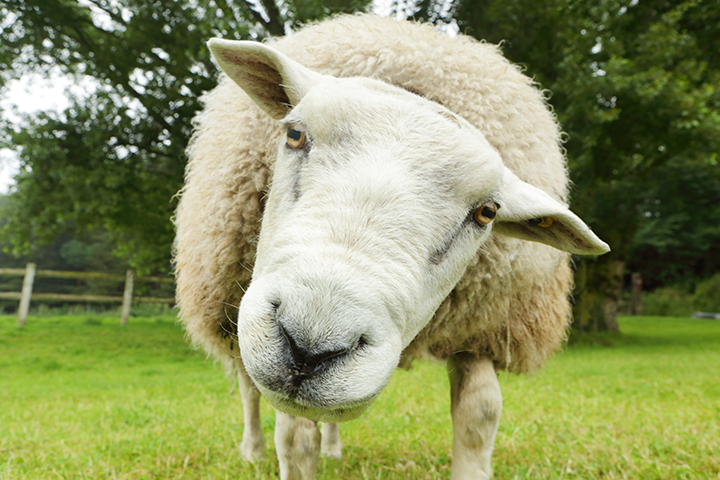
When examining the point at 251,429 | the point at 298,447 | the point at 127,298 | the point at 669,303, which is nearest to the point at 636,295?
the point at 669,303

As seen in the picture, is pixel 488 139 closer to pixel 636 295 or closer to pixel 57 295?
pixel 57 295

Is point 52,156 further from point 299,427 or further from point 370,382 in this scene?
point 370,382

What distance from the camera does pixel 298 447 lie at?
242 cm

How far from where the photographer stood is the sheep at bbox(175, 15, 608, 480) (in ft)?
4.67

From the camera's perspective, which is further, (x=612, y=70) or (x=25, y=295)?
(x=25, y=295)

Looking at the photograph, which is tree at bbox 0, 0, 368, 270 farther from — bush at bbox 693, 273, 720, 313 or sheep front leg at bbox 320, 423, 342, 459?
bush at bbox 693, 273, 720, 313

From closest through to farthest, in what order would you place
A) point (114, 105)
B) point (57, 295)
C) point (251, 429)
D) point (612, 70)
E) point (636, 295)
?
point (251, 429), point (612, 70), point (114, 105), point (57, 295), point (636, 295)

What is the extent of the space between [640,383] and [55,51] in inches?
509

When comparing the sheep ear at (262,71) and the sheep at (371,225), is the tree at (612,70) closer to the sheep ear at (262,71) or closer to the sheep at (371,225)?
the sheep at (371,225)

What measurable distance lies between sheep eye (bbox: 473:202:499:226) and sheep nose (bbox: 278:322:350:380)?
784 mm

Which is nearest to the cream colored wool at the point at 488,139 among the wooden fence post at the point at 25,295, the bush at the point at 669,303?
the wooden fence post at the point at 25,295

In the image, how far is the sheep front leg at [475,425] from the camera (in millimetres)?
2451

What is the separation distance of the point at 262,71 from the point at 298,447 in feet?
5.51

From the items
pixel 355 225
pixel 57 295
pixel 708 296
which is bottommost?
pixel 57 295
